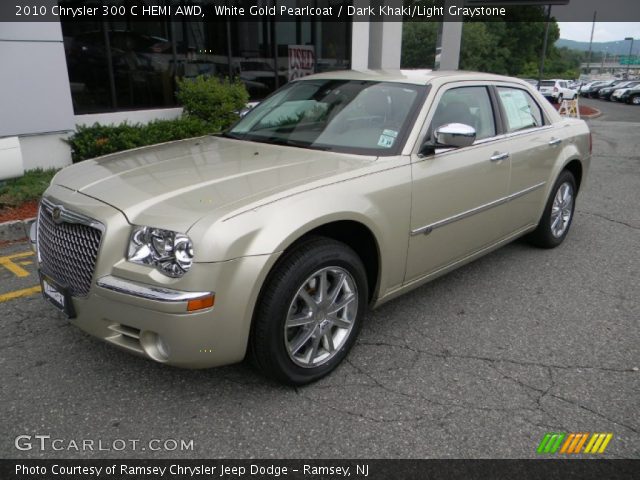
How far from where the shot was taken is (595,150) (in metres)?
12.4

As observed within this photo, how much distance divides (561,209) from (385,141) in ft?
8.73

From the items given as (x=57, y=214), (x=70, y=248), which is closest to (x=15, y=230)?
(x=57, y=214)

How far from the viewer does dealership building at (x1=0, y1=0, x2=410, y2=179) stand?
7316 mm

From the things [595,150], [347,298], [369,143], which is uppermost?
[369,143]

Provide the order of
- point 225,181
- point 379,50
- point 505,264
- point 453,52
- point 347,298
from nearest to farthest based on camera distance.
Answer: point 225,181
point 347,298
point 505,264
point 379,50
point 453,52

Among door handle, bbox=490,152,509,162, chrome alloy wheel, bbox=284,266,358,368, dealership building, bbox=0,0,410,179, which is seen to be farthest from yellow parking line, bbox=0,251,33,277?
door handle, bbox=490,152,509,162

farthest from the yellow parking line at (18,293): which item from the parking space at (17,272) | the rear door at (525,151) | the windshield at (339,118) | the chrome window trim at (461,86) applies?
the rear door at (525,151)

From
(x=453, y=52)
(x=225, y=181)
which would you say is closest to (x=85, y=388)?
(x=225, y=181)

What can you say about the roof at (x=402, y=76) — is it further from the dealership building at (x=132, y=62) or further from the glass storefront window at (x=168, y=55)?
the glass storefront window at (x=168, y=55)

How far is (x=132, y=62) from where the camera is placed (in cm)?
968

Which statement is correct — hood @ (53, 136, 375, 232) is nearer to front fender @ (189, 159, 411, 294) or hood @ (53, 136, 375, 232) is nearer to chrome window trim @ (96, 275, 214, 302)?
front fender @ (189, 159, 411, 294)

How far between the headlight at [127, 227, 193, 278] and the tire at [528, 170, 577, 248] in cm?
365
